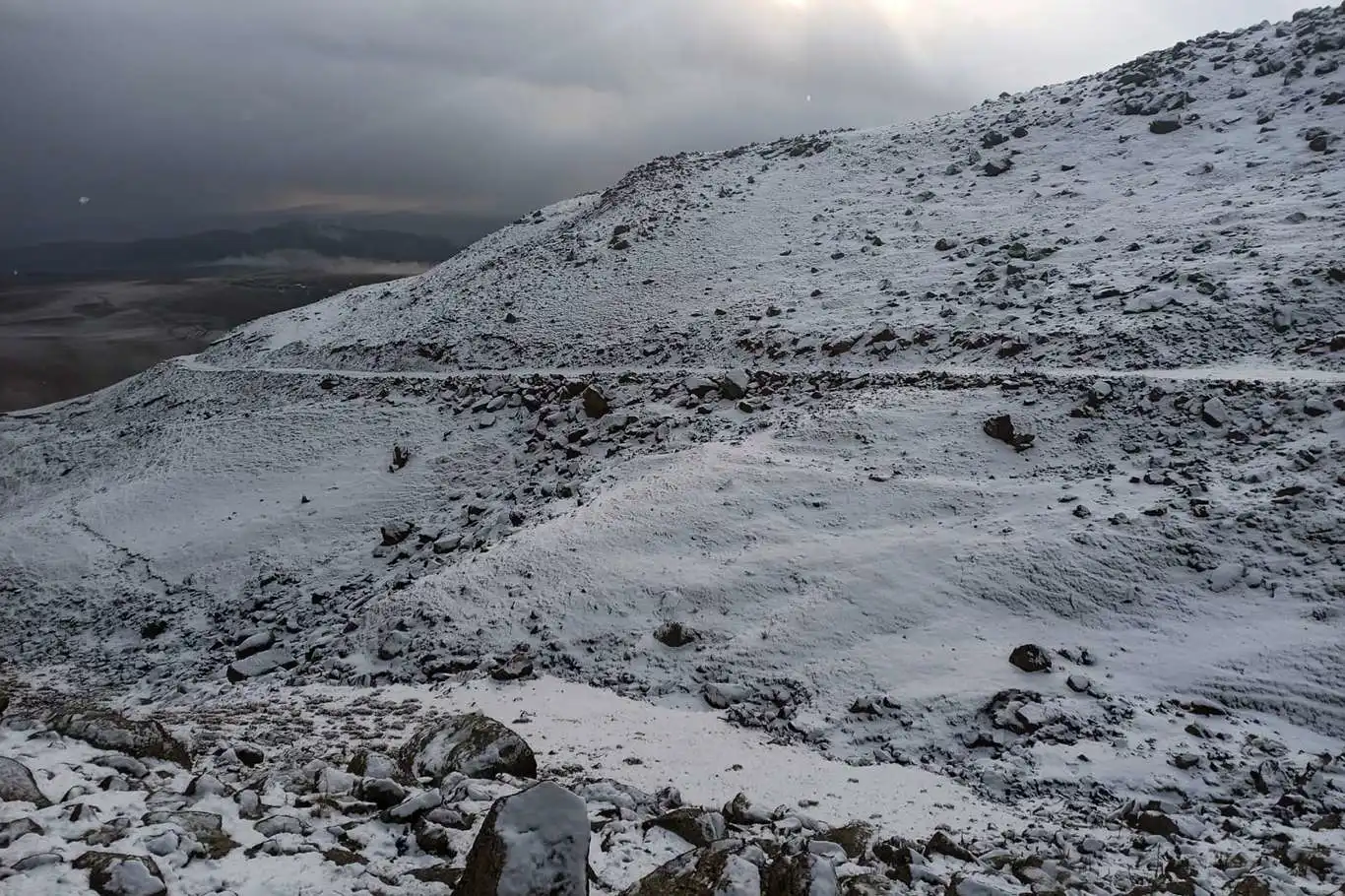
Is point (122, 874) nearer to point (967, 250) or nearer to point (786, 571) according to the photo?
point (786, 571)

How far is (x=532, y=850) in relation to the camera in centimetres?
499

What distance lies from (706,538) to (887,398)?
7569 millimetres

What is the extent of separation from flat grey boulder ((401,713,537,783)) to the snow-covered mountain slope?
17.8m

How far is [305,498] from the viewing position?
24141 millimetres

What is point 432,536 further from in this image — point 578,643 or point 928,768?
point 928,768

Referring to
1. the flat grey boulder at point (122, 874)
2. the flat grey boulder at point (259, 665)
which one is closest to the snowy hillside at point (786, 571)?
the flat grey boulder at point (122, 874)

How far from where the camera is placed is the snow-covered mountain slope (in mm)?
21078

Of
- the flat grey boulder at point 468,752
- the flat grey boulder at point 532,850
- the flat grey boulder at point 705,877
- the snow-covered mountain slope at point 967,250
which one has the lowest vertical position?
the flat grey boulder at point 468,752

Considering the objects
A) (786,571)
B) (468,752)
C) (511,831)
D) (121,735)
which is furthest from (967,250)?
(121,735)

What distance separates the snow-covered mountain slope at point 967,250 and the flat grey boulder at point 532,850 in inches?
751

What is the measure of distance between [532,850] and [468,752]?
356 cm

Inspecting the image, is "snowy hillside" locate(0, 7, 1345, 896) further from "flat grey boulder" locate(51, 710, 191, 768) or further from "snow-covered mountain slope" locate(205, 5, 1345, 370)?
"snow-covered mountain slope" locate(205, 5, 1345, 370)

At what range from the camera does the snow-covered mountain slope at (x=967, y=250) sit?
69.2 ft

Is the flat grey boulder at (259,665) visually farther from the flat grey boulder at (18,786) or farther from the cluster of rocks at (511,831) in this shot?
the flat grey boulder at (18,786)
